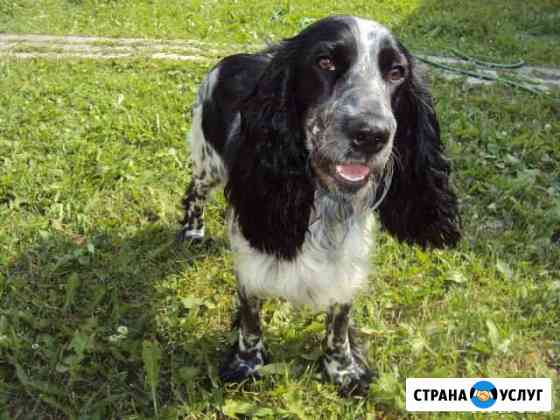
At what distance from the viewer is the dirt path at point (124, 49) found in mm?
9039

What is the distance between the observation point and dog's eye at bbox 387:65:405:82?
262 centimetres

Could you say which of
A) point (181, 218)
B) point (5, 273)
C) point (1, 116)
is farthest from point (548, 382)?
point (1, 116)

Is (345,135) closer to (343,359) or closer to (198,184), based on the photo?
(343,359)

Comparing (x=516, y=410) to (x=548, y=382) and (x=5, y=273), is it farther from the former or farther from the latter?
(x=5, y=273)

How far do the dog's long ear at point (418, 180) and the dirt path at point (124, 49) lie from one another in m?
5.70

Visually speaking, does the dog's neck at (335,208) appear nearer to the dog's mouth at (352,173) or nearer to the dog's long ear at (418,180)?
the dog's long ear at (418,180)

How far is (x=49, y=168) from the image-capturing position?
532cm

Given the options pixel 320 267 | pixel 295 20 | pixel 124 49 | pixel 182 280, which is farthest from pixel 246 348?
pixel 295 20

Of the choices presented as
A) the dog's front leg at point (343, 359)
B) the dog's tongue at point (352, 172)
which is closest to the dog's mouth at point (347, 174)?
the dog's tongue at point (352, 172)

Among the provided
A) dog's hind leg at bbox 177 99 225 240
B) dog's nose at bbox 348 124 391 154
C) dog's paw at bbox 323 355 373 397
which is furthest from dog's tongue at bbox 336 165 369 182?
dog's hind leg at bbox 177 99 225 240

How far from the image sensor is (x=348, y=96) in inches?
94.9

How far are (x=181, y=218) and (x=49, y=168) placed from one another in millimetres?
1662

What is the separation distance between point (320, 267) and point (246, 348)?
2.67ft

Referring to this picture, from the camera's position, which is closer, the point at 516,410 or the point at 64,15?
the point at 516,410
